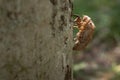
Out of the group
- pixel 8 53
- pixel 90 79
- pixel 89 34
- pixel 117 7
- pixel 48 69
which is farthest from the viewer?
pixel 117 7

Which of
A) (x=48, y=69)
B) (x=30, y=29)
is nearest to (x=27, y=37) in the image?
(x=30, y=29)

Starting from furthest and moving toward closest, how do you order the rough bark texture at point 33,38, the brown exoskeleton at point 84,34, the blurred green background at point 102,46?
the blurred green background at point 102,46, the brown exoskeleton at point 84,34, the rough bark texture at point 33,38

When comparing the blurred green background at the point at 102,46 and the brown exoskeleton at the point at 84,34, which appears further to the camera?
the blurred green background at the point at 102,46

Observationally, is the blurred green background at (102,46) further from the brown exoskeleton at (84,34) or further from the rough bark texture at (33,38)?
the rough bark texture at (33,38)

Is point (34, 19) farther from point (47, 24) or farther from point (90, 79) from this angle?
point (90, 79)

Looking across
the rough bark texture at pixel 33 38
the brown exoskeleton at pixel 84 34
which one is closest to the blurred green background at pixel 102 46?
the brown exoskeleton at pixel 84 34

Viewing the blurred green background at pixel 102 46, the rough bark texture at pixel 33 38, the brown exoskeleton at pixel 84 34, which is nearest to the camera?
the rough bark texture at pixel 33 38
